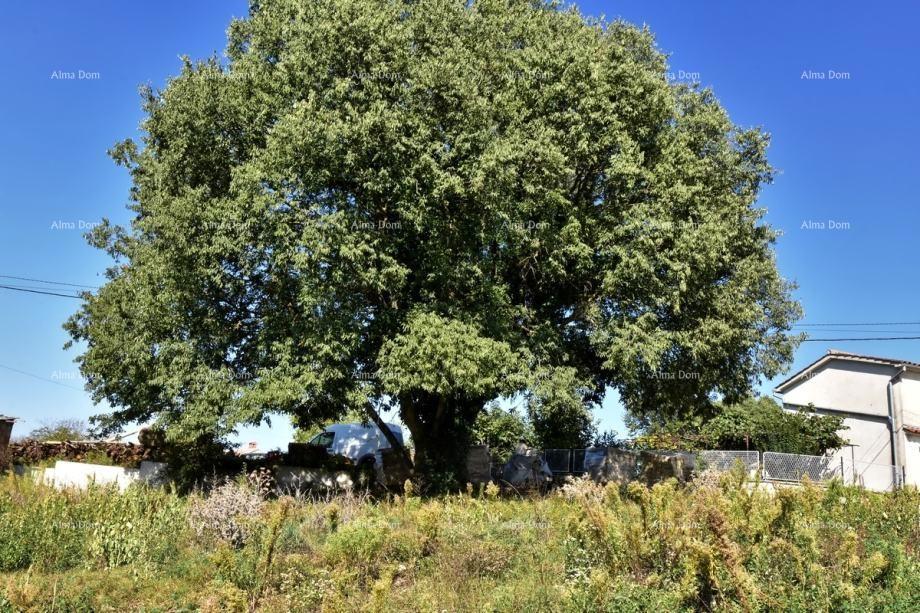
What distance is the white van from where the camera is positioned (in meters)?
23.2

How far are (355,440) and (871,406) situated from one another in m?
24.2

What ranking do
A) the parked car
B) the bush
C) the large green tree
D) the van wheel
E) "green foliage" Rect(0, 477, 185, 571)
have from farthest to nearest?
the parked car
the van wheel
the large green tree
the bush
"green foliage" Rect(0, 477, 185, 571)

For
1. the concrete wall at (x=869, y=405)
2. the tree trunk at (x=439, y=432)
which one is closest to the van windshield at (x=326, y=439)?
the tree trunk at (x=439, y=432)

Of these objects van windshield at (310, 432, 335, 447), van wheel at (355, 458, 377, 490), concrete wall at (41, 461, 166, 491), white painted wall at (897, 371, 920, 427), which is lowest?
concrete wall at (41, 461, 166, 491)

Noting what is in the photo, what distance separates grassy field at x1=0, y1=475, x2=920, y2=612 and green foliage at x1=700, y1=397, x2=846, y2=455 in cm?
2016

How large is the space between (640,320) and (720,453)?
1305cm

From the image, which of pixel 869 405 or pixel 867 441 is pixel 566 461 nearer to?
pixel 867 441

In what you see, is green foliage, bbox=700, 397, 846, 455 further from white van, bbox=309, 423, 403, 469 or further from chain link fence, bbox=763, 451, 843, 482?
white van, bbox=309, 423, 403, 469

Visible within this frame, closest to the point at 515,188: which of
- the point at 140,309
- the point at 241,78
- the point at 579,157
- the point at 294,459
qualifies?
the point at 579,157

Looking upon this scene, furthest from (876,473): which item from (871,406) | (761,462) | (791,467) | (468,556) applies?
(468,556)

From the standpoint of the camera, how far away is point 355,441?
23734mm

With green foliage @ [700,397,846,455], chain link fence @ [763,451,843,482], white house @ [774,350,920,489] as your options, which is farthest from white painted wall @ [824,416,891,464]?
chain link fence @ [763,451,843,482]

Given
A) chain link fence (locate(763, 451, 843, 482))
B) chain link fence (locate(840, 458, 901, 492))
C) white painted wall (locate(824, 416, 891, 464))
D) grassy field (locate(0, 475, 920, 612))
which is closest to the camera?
grassy field (locate(0, 475, 920, 612))

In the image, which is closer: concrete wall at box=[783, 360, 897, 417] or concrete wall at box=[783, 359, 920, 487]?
concrete wall at box=[783, 359, 920, 487]
